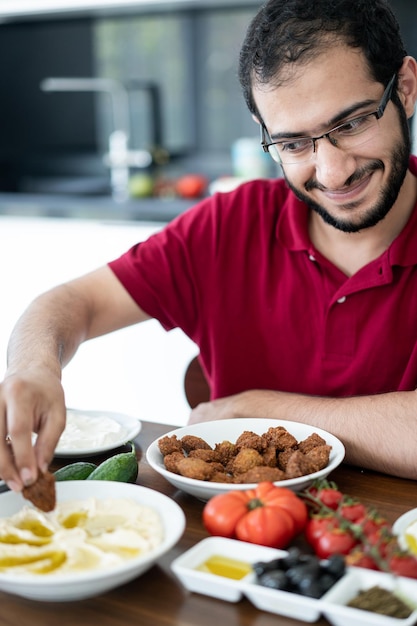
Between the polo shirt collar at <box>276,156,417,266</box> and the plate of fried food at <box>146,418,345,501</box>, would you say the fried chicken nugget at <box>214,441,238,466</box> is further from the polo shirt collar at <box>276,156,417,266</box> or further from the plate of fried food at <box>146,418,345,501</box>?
the polo shirt collar at <box>276,156,417,266</box>

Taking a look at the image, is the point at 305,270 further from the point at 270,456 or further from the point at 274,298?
the point at 270,456

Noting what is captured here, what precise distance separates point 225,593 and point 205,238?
1.08m

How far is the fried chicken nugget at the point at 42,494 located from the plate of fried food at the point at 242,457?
0.18m

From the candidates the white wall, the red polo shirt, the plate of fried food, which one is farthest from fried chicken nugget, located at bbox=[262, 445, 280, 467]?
the white wall

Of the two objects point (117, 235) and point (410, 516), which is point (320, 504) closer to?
point (410, 516)

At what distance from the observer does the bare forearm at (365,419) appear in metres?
1.39

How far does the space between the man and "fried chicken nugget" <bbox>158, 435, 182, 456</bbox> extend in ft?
0.59

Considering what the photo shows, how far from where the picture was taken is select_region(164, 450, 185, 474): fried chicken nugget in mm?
1277

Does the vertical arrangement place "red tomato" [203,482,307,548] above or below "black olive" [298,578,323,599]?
above

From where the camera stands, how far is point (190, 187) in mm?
3936

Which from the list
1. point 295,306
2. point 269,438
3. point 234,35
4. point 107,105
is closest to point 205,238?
point 295,306

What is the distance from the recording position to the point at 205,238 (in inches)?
77.3

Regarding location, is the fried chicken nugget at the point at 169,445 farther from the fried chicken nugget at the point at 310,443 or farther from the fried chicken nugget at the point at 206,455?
the fried chicken nugget at the point at 310,443

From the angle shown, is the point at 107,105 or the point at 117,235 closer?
the point at 117,235
